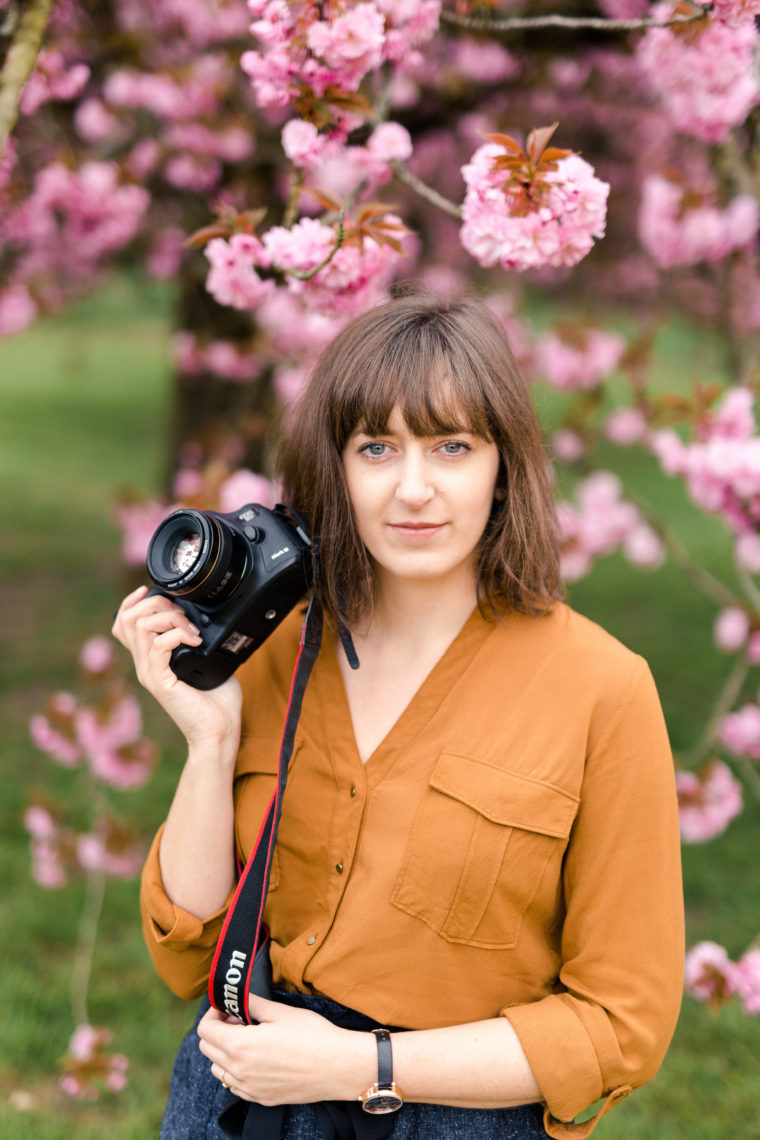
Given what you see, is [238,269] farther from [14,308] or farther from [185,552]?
[14,308]

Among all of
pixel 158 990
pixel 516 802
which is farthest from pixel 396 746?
pixel 158 990

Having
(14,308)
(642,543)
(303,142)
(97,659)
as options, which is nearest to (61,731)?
(97,659)

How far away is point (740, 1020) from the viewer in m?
2.95

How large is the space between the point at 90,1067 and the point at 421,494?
6.37ft

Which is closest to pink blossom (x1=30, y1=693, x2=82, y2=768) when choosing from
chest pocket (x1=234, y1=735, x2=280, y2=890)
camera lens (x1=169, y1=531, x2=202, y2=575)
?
chest pocket (x1=234, y1=735, x2=280, y2=890)

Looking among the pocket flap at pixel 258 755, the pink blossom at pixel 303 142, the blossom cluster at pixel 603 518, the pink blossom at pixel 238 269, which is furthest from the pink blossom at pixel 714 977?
the pink blossom at pixel 303 142

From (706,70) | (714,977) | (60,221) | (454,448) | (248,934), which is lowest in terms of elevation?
(714,977)

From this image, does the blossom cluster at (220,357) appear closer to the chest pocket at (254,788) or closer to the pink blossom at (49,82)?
the pink blossom at (49,82)

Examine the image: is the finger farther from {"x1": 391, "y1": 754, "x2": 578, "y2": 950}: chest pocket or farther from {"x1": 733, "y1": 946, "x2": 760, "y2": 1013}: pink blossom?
{"x1": 733, "y1": 946, "x2": 760, "y2": 1013}: pink blossom

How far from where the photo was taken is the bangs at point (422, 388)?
1.39 meters

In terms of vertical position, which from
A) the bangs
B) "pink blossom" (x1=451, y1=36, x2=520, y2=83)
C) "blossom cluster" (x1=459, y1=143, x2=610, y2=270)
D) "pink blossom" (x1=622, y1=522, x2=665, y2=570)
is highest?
"pink blossom" (x1=451, y1=36, x2=520, y2=83)

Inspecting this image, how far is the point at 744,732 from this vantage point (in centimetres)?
312

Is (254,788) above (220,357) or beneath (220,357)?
beneath

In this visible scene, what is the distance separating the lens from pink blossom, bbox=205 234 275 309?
1987mm
